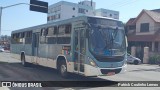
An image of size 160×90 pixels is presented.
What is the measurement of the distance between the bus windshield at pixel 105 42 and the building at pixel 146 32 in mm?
32737

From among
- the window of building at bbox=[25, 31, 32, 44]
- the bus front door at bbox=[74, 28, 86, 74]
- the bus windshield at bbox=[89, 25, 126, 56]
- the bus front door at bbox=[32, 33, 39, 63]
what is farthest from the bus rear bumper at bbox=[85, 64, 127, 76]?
the window of building at bbox=[25, 31, 32, 44]

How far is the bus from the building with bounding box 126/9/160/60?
31.9 m

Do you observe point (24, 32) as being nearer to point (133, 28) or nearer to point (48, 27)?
point (48, 27)

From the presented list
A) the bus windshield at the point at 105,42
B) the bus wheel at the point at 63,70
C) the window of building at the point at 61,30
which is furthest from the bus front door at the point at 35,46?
the bus windshield at the point at 105,42

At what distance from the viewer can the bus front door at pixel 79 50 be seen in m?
13.7

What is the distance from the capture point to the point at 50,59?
17.4 m

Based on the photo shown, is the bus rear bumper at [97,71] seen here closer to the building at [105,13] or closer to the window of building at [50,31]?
the window of building at [50,31]

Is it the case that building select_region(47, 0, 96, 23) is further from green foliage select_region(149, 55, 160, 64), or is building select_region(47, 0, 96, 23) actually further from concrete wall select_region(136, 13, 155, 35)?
green foliage select_region(149, 55, 160, 64)

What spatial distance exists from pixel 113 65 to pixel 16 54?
567 inches

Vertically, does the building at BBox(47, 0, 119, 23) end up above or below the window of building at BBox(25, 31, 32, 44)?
above

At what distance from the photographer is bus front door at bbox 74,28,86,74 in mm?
13688

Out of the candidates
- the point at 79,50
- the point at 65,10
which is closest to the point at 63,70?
the point at 79,50

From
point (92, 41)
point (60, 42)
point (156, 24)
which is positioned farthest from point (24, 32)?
point (156, 24)

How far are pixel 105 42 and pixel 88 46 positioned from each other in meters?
0.88
